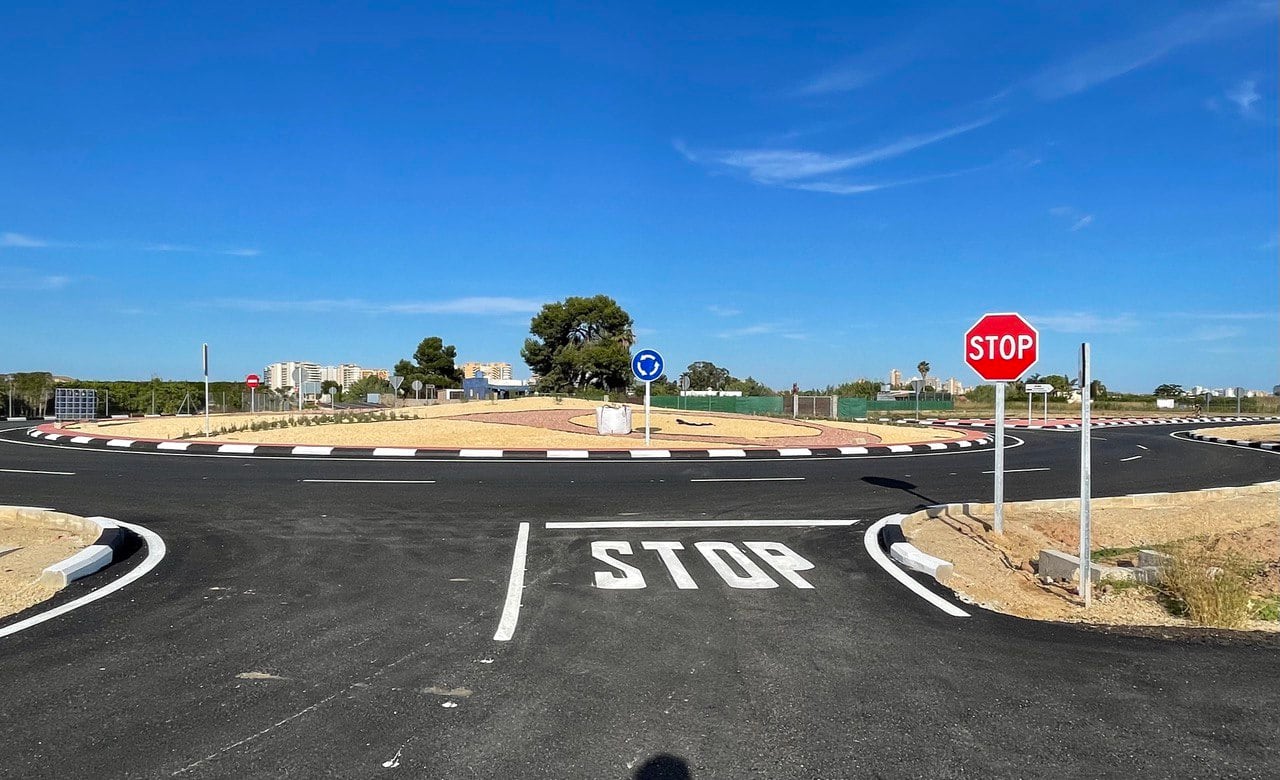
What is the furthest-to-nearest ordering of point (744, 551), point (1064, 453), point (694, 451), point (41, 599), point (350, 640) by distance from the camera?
1. point (1064, 453)
2. point (694, 451)
3. point (744, 551)
4. point (41, 599)
5. point (350, 640)

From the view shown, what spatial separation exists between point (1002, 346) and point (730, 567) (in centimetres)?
354

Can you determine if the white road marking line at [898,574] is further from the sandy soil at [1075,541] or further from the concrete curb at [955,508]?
the sandy soil at [1075,541]

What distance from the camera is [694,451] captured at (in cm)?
1925

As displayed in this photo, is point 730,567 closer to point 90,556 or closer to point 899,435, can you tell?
point 90,556

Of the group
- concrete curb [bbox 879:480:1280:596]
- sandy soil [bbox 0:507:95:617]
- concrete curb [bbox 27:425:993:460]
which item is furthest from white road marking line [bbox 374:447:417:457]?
concrete curb [bbox 879:480:1280:596]

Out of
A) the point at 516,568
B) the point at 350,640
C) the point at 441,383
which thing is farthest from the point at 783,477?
the point at 441,383

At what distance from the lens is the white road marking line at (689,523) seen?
28.5ft

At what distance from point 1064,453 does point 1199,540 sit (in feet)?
45.8

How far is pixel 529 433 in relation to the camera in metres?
22.9

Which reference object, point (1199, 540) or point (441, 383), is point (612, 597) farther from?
point (441, 383)

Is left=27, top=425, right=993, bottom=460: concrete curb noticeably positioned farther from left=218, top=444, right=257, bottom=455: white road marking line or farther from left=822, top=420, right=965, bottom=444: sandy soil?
left=822, top=420, right=965, bottom=444: sandy soil

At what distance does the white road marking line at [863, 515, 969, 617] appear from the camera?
5.48 m

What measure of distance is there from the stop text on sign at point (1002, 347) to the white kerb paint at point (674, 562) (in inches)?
137

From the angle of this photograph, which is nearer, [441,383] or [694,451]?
[694,451]
